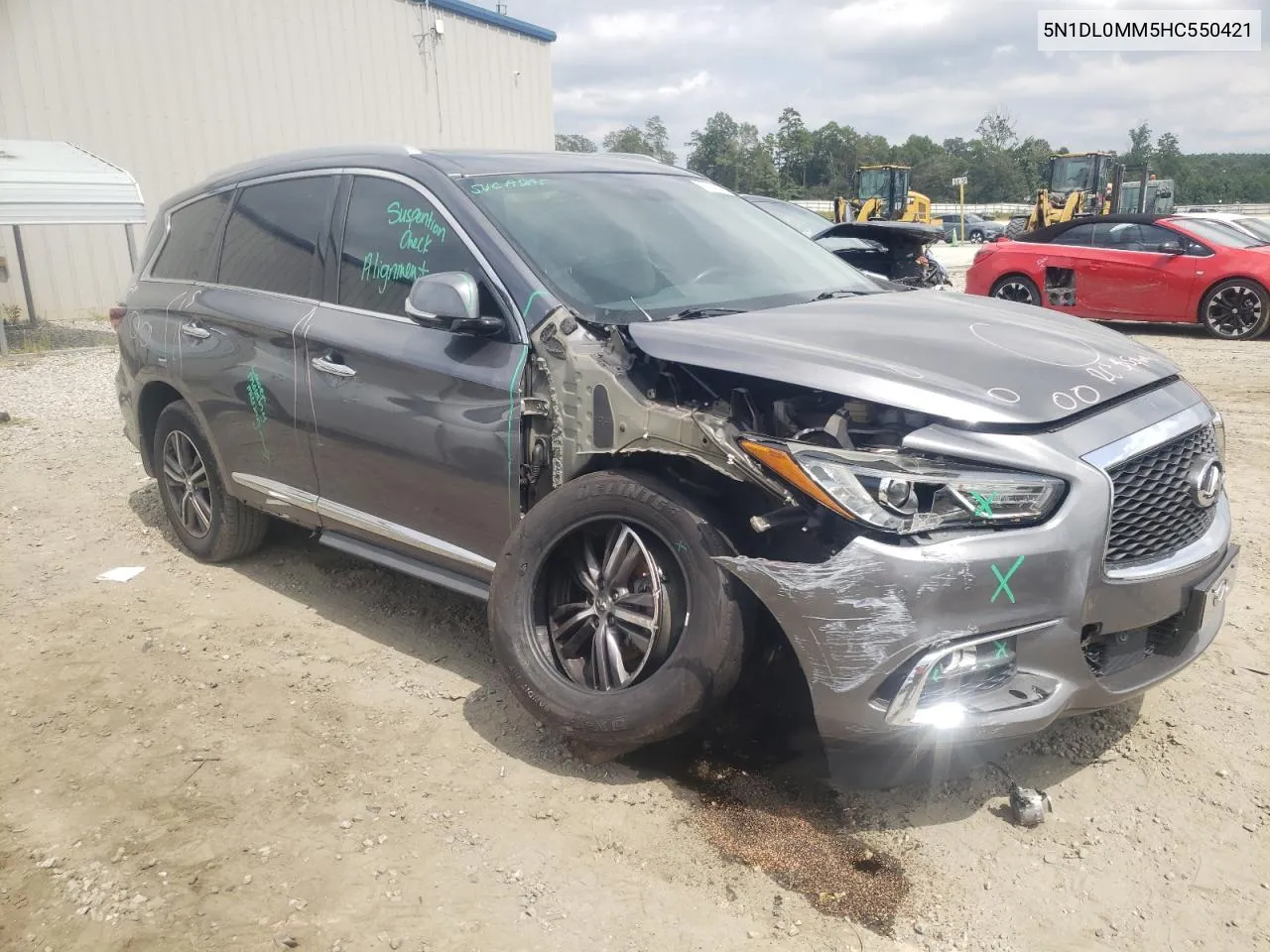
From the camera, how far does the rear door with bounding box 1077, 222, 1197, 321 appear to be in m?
11.5

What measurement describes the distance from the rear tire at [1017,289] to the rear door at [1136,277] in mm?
594

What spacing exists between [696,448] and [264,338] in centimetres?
216

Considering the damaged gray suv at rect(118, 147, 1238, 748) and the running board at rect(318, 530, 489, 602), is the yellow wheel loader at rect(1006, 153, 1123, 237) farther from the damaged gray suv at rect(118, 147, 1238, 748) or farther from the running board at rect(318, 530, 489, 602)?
the running board at rect(318, 530, 489, 602)

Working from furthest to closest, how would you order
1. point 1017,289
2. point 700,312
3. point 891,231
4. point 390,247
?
point 1017,289, point 891,231, point 390,247, point 700,312

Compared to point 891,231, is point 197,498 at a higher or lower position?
lower

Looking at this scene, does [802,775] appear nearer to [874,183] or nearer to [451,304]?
Result: [451,304]

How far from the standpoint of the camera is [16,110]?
1424 centimetres

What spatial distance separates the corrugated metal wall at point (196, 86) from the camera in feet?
47.6

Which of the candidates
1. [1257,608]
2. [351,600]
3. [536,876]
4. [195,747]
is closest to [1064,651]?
[536,876]

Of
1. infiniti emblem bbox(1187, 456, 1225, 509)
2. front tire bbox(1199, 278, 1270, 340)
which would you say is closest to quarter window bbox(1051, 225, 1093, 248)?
front tire bbox(1199, 278, 1270, 340)

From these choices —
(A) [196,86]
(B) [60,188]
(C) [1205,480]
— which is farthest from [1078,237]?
(A) [196,86]

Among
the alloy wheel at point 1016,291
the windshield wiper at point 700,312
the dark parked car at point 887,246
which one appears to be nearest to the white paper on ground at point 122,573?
the windshield wiper at point 700,312

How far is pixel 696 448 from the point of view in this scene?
Result: 9.16ft

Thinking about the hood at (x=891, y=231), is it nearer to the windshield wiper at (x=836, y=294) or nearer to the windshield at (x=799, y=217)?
the windshield wiper at (x=836, y=294)
